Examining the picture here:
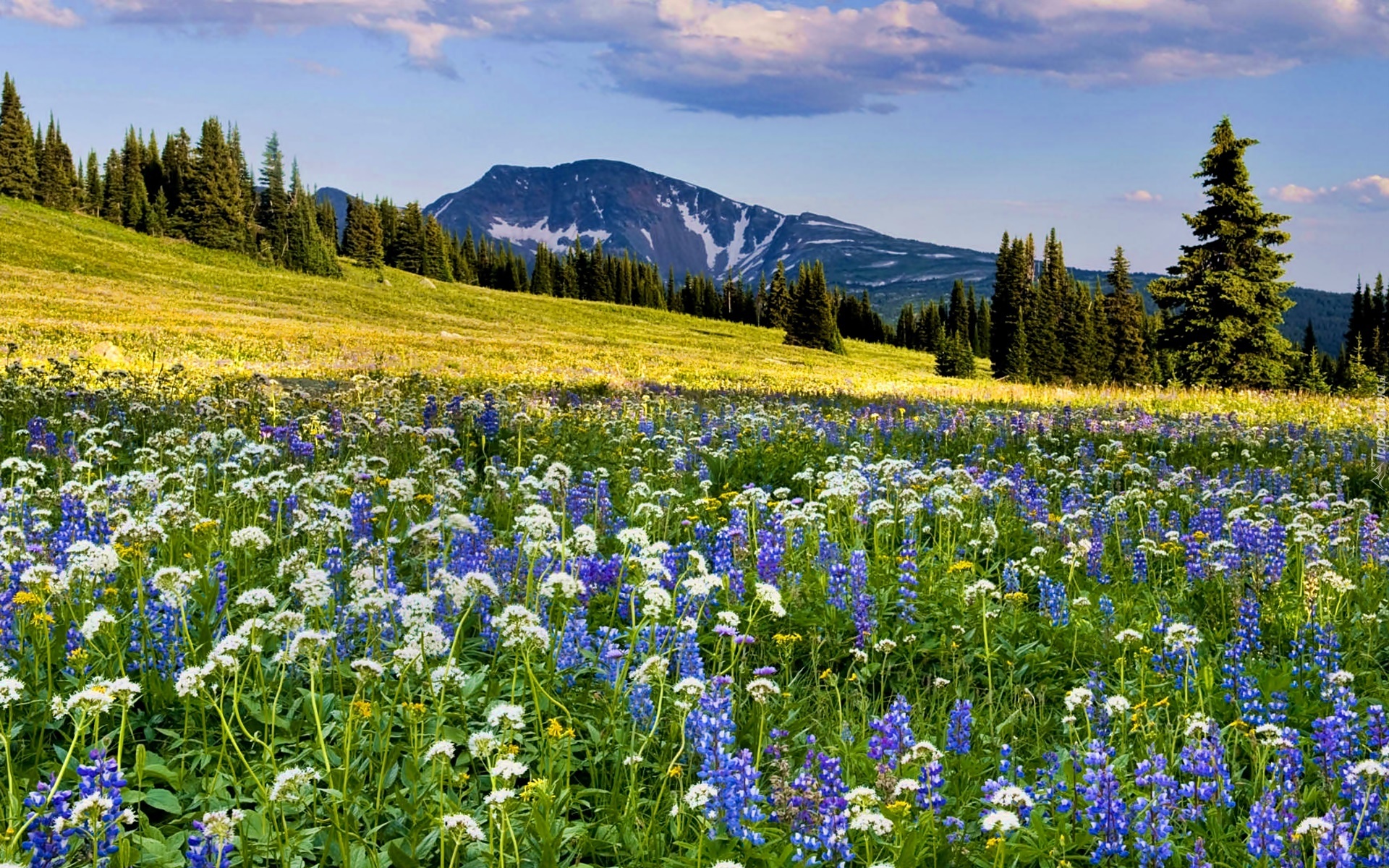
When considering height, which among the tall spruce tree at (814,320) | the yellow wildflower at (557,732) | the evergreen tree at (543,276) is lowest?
the yellow wildflower at (557,732)

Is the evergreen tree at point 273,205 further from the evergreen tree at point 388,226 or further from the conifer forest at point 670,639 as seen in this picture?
the conifer forest at point 670,639

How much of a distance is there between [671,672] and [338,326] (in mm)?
42364

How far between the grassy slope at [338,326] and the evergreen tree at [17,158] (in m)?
8.44

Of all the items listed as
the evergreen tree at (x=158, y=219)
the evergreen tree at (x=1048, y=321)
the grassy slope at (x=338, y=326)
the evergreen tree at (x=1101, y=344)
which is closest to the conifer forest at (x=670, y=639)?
the grassy slope at (x=338, y=326)

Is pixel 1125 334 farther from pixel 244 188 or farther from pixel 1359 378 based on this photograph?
pixel 244 188

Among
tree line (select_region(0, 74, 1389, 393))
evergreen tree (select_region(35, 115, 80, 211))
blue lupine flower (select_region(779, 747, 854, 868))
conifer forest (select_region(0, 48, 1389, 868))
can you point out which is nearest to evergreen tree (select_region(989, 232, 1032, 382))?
tree line (select_region(0, 74, 1389, 393))

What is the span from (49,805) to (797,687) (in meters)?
3.60

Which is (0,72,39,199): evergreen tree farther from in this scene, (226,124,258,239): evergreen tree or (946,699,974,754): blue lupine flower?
(946,699,974,754): blue lupine flower

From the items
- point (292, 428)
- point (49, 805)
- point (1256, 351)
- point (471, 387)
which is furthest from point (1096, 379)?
point (49, 805)

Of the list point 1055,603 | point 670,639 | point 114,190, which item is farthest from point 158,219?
point 1055,603

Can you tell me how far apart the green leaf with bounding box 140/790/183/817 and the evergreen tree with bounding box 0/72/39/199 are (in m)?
110

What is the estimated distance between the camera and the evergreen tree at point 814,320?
3263 inches

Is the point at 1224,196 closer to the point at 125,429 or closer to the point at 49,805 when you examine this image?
the point at 125,429

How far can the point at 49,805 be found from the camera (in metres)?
3.29
